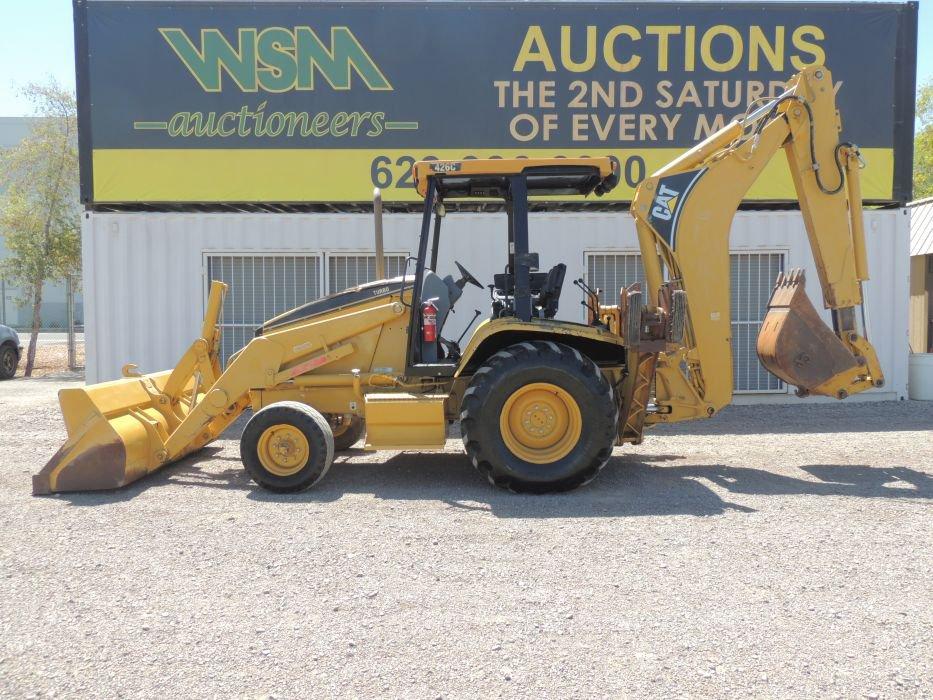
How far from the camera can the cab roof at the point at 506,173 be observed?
622cm

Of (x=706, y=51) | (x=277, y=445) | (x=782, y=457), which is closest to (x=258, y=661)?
(x=277, y=445)

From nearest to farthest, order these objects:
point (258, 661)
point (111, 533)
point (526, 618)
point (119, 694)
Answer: point (119, 694)
point (258, 661)
point (526, 618)
point (111, 533)

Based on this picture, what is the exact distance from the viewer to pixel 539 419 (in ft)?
20.0

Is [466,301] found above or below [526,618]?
above

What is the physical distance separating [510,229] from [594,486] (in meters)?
2.32

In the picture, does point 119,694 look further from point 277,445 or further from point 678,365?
point 678,365

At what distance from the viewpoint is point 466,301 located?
10.5m

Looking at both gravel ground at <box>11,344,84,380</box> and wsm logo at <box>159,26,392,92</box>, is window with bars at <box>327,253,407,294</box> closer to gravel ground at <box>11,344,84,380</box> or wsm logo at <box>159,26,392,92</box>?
wsm logo at <box>159,26,392,92</box>

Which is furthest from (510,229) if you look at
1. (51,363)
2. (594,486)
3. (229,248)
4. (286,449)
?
(51,363)

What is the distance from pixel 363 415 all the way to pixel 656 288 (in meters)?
2.81

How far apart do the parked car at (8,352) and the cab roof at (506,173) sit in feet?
46.7

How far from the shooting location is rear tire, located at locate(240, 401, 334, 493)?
6090mm

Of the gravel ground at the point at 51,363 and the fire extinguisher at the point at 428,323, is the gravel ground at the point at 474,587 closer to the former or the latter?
the fire extinguisher at the point at 428,323

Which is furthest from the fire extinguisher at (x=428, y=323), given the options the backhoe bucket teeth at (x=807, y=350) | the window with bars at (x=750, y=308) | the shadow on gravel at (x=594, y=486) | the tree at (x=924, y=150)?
the tree at (x=924, y=150)
